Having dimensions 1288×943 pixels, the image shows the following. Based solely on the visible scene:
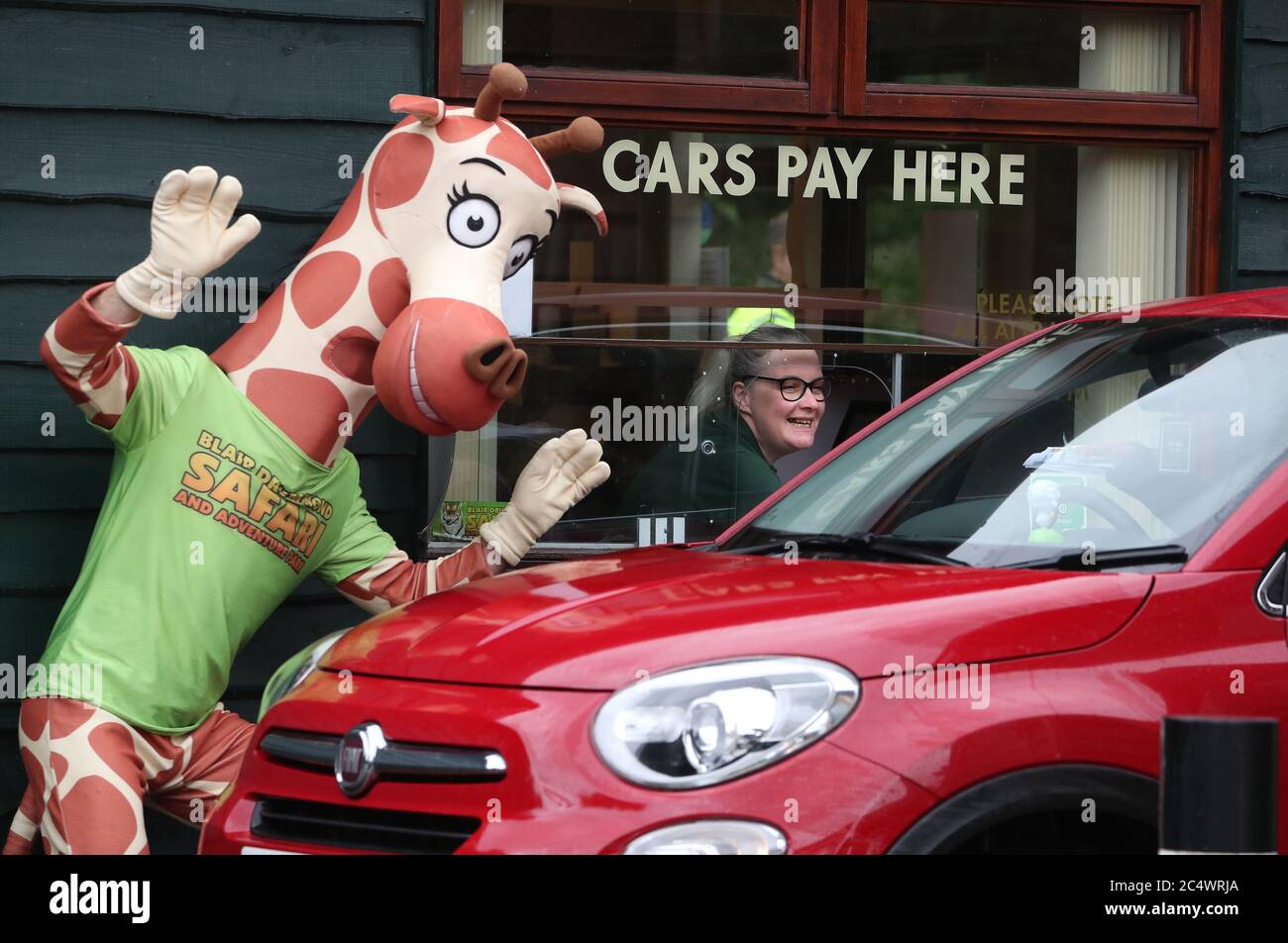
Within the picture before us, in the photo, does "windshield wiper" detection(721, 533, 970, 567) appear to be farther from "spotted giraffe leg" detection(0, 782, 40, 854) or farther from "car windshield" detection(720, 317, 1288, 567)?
"spotted giraffe leg" detection(0, 782, 40, 854)

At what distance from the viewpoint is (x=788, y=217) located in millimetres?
5949

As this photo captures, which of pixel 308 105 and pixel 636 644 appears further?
pixel 308 105

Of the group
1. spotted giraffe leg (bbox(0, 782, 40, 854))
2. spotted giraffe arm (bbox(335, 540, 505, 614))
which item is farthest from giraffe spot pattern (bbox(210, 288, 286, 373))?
spotted giraffe leg (bbox(0, 782, 40, 854))

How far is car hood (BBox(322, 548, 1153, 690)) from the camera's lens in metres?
2.65

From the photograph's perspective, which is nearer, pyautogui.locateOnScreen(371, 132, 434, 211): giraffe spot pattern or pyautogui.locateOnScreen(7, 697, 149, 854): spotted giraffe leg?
pyautogui.locateOnScreen(7, 697, 149, 854): spotted giraffe leg

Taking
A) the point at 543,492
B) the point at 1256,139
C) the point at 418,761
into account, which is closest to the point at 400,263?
the point at 543,492

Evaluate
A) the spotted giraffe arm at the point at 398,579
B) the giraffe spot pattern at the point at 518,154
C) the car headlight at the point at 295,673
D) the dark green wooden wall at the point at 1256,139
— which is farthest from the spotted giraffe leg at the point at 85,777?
the dark green wooden wall at the point at 1256,139

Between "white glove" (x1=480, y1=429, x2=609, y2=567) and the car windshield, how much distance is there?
0.96 m

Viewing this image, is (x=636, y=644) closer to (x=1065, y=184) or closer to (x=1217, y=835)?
(x=1217, y=835)

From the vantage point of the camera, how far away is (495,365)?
4062 millimetres

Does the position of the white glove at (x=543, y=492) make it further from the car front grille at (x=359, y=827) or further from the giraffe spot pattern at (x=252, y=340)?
the car front grille at (x=359, y=827)

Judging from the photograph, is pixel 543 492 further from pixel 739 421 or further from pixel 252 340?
pixel 739 421
